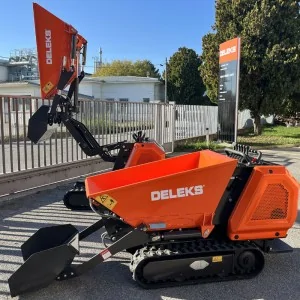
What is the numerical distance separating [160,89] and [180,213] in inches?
1401

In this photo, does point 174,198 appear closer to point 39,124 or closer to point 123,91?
point 39,124

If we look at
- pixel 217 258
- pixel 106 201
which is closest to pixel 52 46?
pixel 106 201

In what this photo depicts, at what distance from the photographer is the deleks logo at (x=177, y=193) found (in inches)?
130

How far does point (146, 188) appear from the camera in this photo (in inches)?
128

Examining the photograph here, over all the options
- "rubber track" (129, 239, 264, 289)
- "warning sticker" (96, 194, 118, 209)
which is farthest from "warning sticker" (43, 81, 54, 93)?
"rubber track" (129, 239, 264, 289)

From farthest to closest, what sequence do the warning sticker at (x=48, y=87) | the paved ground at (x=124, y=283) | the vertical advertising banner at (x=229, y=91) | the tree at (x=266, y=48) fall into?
the tree at (x=266, y=48), the vertical advertising banner at (x=229, y=91), the warning sticker at (x=48, y=87), the paved ground at (x=124, y=283)

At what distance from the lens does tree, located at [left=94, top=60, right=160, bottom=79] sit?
57.8 meters

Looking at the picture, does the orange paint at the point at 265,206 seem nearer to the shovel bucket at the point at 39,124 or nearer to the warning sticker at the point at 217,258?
the warning sticker at the point at 217,258

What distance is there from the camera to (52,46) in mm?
4766

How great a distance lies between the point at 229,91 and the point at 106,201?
34.9 ft

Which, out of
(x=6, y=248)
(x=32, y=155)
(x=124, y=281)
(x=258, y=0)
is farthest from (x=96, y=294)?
(x=258, y=0)

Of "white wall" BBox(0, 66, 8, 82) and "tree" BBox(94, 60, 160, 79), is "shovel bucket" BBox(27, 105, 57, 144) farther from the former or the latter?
"tree" BBox(94, 60, 160, 79)

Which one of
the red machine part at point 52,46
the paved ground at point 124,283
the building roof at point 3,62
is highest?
the building roof at point 3,62

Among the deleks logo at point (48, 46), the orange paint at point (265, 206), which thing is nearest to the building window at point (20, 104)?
the deleks logo at point (48, 46)
